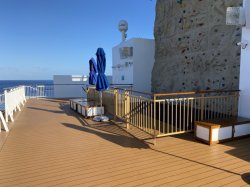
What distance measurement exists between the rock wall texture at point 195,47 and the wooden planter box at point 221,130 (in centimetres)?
229

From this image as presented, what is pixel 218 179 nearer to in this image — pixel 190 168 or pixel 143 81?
pixel 190 168

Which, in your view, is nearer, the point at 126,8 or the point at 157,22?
the point at 157,22

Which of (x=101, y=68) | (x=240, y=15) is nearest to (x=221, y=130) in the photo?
(x=240, y=15)

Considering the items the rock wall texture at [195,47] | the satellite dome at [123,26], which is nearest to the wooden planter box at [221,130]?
the rock wall texture at [195,47]

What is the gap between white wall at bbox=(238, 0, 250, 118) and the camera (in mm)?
4730

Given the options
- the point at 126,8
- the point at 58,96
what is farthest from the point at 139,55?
the point at 58,96

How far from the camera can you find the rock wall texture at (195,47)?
21.4 ft

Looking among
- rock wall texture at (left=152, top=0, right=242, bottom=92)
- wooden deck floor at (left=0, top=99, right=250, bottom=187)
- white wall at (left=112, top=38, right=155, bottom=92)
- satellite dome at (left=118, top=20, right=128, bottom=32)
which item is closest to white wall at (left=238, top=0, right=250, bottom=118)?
wooden deck floor at (left=0, top=99, right=250, bottom=187)

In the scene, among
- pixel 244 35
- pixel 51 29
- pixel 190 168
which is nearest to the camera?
pixel 190 168

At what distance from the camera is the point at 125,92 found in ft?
17.4

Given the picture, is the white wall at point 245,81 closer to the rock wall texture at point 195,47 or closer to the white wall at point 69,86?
the rock wall texture at point 195,47

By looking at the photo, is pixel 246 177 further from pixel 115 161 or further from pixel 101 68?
pixel 101 68

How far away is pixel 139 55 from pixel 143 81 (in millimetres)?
1455

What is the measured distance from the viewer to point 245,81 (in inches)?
191
